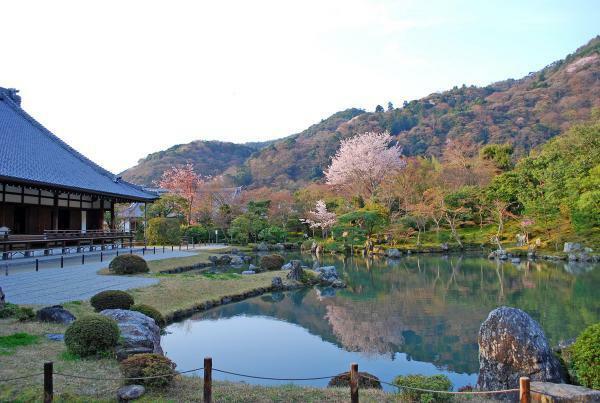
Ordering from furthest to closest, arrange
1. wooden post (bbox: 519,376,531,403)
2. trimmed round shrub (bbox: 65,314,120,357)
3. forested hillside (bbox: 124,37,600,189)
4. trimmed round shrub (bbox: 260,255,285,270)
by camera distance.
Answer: forested hillside (bbox: 124,37,600,189) → trimmed round shrub (bbox: 260,255,285,270) → trimmed round shrub (bbox: 65,314,120,357) → wooden post (bbox: 519,376,531,403)

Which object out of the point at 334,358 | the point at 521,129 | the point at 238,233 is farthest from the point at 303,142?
the point at 334,358

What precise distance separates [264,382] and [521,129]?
57050 mm

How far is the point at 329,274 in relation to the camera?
1667cm

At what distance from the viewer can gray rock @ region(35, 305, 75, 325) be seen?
7.67 m

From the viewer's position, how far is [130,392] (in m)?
4.52

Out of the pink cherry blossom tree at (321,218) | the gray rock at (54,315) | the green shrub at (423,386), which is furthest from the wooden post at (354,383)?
the pink cherry blossom tree at (321,218)

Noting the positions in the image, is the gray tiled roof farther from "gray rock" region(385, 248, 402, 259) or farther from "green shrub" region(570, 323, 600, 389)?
"green shrub" region(570, 323, 600, 389)

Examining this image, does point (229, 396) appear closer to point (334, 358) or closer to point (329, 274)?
point (334, 358)

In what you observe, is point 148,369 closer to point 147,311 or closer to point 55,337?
point 55,337

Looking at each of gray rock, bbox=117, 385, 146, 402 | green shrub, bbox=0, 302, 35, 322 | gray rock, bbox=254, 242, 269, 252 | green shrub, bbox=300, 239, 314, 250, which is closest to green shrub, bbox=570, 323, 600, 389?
gray rock, bbox=117, 385, 146, 402

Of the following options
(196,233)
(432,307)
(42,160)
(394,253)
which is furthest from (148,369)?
(196,233)

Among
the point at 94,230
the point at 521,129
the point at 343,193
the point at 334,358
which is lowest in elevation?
the point at 334,358

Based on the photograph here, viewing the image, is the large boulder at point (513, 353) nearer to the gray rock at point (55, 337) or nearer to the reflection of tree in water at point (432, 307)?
the reflection of tree in water at point (432, 307)

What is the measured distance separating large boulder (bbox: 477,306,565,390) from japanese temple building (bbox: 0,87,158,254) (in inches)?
536
